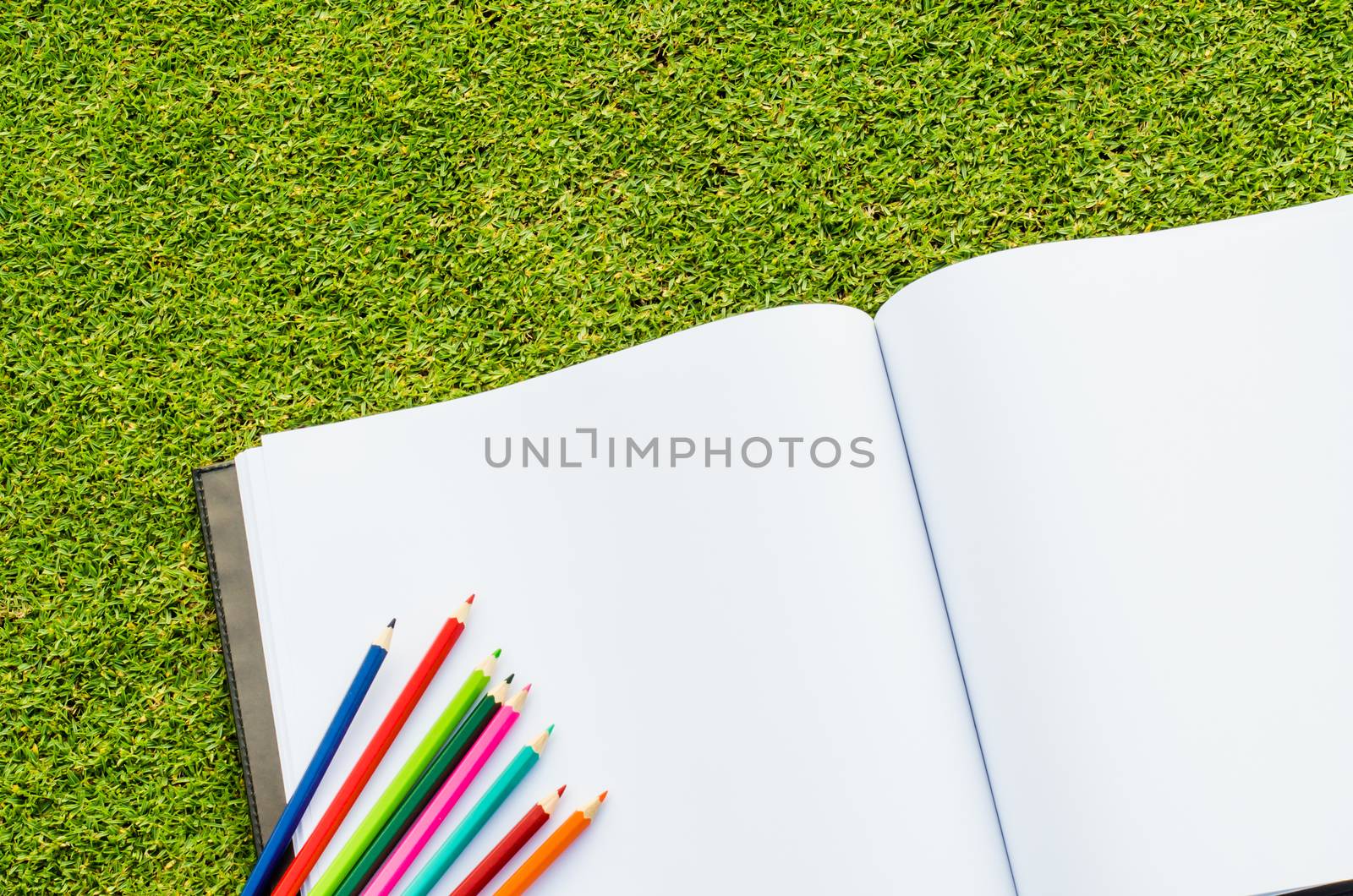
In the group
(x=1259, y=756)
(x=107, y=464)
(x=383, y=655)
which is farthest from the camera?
(x=107, y=464)

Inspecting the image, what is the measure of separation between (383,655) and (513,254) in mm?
427

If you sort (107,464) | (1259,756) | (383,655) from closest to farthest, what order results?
(1259,756) < (383,655) < (107,464)

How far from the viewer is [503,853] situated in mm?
727

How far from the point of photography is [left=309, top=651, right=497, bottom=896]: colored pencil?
2.42 feet

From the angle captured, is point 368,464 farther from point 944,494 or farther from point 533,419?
point 944,494

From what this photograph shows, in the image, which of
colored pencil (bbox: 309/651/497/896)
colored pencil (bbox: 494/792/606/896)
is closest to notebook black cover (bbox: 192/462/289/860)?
colored pencil (bbox: 309/651/497/896)

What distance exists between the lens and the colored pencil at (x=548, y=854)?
73 centimetres

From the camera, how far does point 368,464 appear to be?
32.0 inches

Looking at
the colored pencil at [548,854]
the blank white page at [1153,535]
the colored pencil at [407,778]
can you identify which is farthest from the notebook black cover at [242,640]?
the blank white page at [1153,535]

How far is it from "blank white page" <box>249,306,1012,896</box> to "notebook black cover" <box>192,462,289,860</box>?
0.30 ft

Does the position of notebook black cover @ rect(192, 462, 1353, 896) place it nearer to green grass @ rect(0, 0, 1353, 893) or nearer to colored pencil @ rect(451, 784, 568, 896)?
green grass @ rect(0, 0, 1353, 893)

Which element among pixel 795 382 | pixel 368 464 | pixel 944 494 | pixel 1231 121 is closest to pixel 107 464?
pixel 368 464

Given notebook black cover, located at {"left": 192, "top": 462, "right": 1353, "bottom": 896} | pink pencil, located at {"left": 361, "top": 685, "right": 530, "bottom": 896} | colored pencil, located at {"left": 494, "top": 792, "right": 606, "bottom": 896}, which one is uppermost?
notebook black cover, located at {"left": 192, "top": 462, "right": 1353, "bottom": 896}

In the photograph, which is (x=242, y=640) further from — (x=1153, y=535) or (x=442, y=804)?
(x=1153, y=535)
